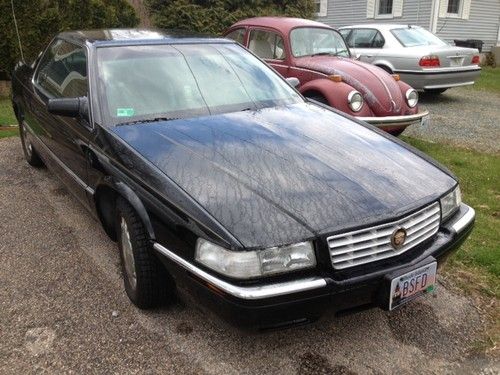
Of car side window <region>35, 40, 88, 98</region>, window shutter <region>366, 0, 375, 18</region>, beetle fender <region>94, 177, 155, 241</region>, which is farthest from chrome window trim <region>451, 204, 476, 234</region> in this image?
window shutter <region>366, 0, 375, 18</region>

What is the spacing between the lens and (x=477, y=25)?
54.7 ft

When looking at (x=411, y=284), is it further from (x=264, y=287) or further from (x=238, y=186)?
(x=238, y=186)

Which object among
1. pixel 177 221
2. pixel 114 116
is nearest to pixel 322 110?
pixel 114 116

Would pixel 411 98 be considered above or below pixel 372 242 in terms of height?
below

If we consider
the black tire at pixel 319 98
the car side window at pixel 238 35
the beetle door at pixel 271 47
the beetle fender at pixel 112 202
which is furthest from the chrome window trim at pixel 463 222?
the car side window at pixel 238 35

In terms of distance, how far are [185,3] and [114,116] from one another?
11.4 metres

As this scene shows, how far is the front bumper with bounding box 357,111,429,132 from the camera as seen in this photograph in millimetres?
5582

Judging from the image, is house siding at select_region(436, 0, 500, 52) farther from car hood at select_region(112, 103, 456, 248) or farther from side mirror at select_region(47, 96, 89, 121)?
side mirror at select_region(47, 96, 89, 121)

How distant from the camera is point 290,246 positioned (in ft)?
6.75

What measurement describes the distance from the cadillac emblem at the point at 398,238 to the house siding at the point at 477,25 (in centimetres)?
1524

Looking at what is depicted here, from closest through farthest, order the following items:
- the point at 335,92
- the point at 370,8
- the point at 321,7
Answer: the point at 335,92
the point at 370,8
the point at 321,7

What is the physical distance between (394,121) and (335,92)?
0.76 metres

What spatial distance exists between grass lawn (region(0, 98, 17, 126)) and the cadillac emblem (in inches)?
264

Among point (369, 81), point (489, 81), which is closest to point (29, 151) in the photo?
point (369, 81)
